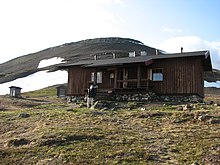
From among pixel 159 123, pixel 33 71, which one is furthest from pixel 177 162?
pixel 33 71

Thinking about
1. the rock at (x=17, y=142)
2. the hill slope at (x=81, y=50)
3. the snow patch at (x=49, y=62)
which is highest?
the hill slope at (x=81, y=50)

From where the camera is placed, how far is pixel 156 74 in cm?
2972

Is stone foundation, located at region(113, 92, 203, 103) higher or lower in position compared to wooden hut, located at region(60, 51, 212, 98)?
lower

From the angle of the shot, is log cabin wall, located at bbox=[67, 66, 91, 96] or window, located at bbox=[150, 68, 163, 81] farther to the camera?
log cabin wall, located at bbox=[67, 66, 91, 96]

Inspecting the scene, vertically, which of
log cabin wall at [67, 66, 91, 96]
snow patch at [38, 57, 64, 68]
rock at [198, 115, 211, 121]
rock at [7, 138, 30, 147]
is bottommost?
rock at [7, 138, 30, 147]

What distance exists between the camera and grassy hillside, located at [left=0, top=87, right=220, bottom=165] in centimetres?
1273

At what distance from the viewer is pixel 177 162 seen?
39.3 feet

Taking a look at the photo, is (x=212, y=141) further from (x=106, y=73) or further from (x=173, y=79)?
(x=106, y=73)

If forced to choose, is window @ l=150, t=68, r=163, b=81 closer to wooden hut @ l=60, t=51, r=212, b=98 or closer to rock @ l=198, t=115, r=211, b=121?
wooden hut @ l=60, t=51, r=212, b=98

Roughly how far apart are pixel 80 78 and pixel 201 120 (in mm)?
17712

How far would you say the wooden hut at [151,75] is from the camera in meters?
28.1

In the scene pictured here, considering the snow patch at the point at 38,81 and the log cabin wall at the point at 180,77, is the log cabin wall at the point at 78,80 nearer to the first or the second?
the log cabin wall at the point at 180,77

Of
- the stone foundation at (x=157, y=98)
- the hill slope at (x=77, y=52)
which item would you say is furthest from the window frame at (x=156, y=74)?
the hill slope at (x=77, y=52)

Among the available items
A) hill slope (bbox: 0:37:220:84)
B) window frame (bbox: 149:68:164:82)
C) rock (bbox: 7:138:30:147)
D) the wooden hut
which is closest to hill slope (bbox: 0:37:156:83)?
hill slope (bbox: 0:37:220:84)
